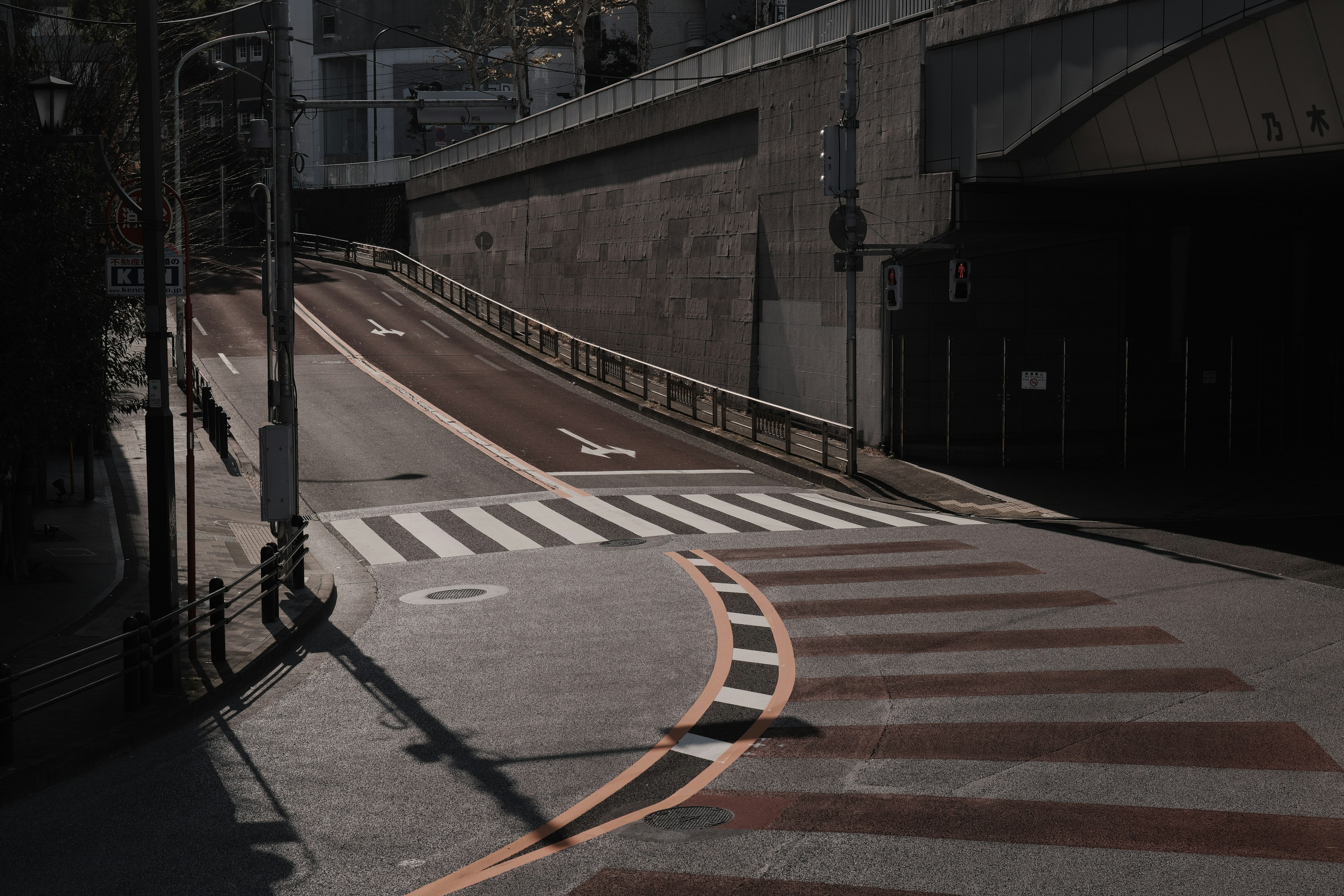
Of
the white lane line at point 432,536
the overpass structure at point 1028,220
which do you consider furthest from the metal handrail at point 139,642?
the overpass structure at point 1028,220

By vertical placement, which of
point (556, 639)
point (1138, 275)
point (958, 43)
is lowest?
point (556, 639)

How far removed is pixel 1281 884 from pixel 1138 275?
80.1 feet

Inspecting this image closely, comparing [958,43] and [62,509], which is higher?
[958,43]

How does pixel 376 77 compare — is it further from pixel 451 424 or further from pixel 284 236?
pixel 284 236

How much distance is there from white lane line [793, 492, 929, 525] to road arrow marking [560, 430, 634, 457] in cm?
531

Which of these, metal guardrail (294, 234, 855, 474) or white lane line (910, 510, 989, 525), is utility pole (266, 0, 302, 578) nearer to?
white lane line (910, 510, 989, 525)

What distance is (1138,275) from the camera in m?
29.2

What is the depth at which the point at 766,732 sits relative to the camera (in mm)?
9852

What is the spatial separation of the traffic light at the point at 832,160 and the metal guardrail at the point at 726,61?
2.19 metres

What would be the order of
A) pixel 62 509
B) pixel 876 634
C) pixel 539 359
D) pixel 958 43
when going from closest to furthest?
pixel 876 634 → pixel 62 509 → pixel 958 43 → pixel 539 359

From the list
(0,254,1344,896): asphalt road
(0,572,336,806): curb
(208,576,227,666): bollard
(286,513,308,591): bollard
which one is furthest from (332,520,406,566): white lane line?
(208,576,227,666): bollard

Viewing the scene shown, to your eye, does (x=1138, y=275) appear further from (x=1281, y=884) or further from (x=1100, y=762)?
(x=1281, y=884)

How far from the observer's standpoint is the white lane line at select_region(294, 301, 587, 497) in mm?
25141

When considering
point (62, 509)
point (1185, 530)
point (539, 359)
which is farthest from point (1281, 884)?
point (539, 359)
